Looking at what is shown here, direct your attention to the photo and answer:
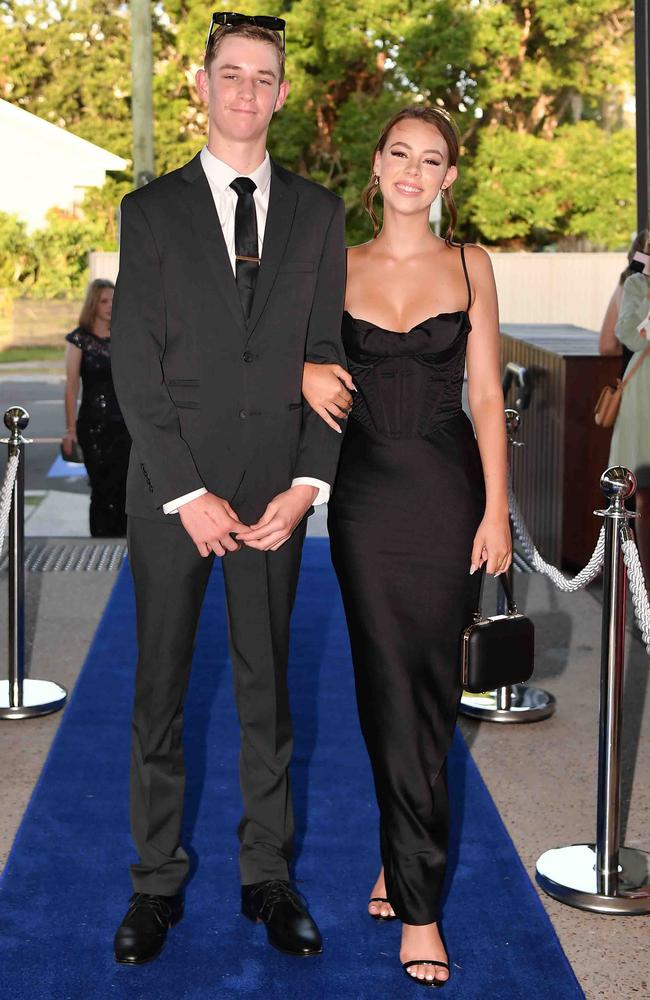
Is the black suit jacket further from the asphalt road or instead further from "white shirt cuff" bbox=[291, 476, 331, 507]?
the asphalt road

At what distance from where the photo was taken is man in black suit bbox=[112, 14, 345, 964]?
3320 mm

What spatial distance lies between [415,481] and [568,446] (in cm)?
449

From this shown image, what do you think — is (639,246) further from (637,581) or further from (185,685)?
(185,685)

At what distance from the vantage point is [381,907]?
12.6 feet

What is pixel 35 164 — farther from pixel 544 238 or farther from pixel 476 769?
pixel 544 238

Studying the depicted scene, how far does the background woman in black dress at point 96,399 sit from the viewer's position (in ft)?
28.2

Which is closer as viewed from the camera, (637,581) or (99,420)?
(637,581)

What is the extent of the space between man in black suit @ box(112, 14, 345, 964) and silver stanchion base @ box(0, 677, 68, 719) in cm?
207

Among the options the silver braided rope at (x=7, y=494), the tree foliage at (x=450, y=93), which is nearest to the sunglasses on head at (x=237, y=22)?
the silver braided rope at (x=7, y=494)

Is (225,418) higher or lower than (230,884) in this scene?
higher

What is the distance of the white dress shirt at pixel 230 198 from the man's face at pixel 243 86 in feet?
0.31

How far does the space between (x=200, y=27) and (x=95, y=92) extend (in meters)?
3.14

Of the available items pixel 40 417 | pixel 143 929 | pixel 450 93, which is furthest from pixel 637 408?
pixel 450 93

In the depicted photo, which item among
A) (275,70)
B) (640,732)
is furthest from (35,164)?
(275,70)
